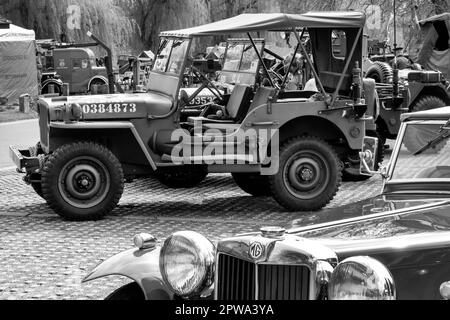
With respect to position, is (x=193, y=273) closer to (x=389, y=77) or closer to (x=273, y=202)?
(x=273, y=202)

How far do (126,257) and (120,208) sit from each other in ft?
18.1

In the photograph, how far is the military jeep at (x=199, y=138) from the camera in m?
9.27

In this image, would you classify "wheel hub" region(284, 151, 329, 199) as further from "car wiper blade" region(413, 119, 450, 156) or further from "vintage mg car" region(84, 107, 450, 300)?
Result: "vintage mg car" region(84, 107, 450, 300)

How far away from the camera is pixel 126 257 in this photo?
4699mm

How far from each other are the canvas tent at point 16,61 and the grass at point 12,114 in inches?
47.0

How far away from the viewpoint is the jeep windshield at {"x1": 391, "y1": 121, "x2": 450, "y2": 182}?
502 cm

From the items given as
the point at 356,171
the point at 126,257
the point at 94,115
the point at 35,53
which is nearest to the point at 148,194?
the point at 94,115

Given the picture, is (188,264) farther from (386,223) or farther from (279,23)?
(279,23)

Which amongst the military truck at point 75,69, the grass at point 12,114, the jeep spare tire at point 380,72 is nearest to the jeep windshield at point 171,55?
the jeep spare tire at point 380,72

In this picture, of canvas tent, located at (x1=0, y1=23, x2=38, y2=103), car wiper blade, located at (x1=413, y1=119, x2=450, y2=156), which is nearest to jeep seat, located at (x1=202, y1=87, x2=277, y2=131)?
car wiper blade, located at (x1=413, y1=119, x2=450, y2=156)

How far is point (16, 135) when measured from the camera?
724 inches

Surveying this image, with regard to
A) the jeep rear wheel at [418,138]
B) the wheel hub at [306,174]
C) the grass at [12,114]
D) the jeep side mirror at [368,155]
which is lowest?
the grass at [12,114]

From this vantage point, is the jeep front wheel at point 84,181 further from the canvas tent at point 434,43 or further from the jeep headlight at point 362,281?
the canvas tent at point 434,43

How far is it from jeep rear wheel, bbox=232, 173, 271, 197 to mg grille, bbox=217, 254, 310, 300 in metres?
6.68
